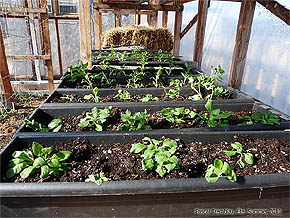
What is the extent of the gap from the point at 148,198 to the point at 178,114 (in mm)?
598

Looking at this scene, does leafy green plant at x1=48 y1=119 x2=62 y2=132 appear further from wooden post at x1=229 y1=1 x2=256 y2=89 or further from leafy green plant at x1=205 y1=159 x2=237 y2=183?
wooden post at x1=229 y1=1 x2=256 y2=89

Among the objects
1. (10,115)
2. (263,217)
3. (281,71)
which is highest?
(281,71)

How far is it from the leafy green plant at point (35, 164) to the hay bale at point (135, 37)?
3587 millimetres

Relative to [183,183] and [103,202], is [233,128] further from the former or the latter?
[103,202]

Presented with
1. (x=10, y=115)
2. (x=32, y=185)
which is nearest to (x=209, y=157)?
(x=32, y=185)

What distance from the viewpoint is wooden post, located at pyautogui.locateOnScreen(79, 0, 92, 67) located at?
1.89 metres

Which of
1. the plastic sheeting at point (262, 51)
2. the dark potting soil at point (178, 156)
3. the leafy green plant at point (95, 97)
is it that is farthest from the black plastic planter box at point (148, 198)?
the plastic sheeting at point (262, 51)

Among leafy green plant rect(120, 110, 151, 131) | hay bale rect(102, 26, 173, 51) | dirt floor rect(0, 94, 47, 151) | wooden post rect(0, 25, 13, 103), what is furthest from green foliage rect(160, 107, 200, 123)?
hay bale rect(102, 26, 173, 51)

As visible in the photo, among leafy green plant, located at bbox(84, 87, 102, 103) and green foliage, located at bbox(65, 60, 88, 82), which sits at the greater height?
green foliage, located at bbox(65, 60, 88, 82)

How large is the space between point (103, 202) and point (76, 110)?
0.77m

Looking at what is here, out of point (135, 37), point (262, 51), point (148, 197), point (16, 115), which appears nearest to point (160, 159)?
point (148, 197)

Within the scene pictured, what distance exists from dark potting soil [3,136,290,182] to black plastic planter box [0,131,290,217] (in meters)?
0.11

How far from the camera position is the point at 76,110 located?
1.37m

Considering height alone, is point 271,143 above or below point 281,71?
below
